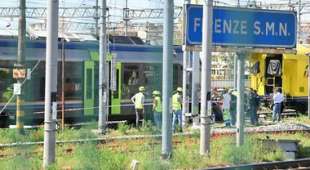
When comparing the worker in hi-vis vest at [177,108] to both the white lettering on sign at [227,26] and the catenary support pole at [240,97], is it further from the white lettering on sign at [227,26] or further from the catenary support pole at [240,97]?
the white lettering on sign at [227,26]

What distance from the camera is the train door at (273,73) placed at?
3031 centimetres

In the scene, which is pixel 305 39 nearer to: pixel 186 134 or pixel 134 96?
pixel 134 96

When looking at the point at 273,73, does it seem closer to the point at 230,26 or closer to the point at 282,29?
the point at 282,29

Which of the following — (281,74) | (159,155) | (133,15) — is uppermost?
(133,15)

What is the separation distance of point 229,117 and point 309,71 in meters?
6.21

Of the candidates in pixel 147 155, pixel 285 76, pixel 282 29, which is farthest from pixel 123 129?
pixel 285 76

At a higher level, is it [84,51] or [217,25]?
[217,25]

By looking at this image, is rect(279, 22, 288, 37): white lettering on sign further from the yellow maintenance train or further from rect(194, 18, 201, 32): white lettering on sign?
the yellow maintenance train

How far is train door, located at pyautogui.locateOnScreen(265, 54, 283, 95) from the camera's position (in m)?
30.3

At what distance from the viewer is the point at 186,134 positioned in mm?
18156

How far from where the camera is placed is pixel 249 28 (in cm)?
1327

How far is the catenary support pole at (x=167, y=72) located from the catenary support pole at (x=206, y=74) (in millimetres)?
1064

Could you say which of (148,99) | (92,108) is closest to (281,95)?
(148,99)

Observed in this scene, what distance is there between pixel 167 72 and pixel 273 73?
18645 millimetres
